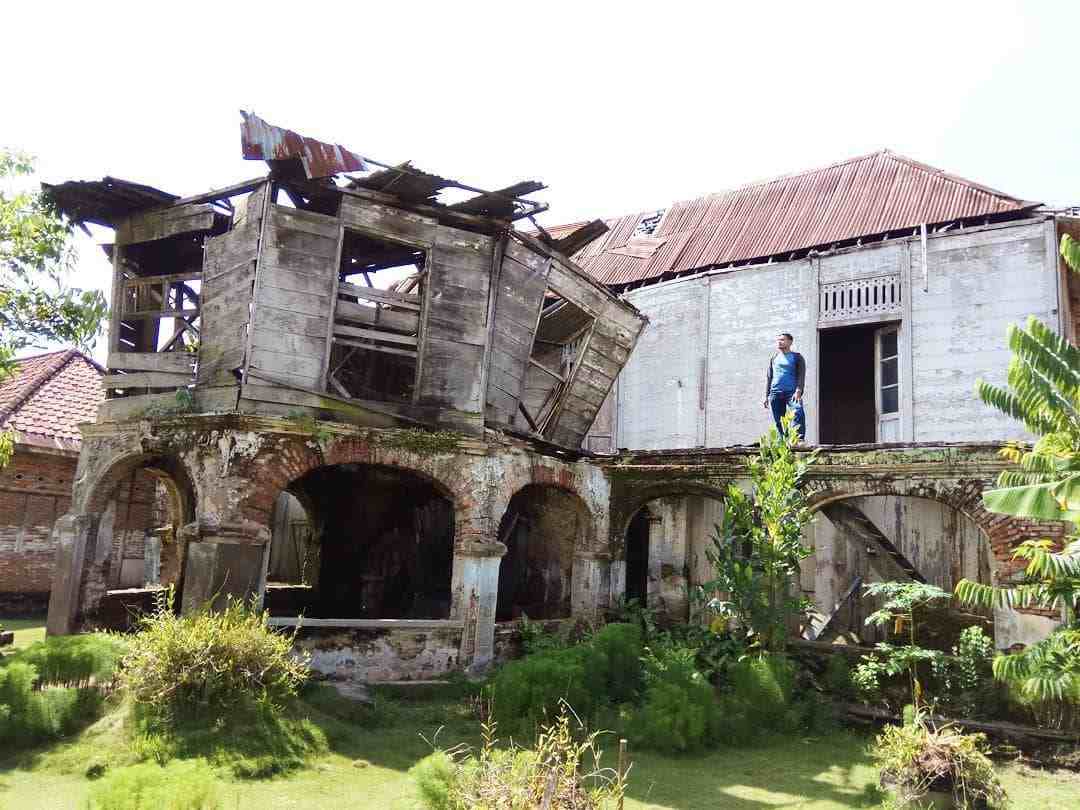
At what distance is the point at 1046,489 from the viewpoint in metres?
7.31

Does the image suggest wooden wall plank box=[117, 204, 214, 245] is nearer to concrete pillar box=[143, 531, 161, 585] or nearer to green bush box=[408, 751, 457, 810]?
concrete pillar box=[143, 531, 161, 585]

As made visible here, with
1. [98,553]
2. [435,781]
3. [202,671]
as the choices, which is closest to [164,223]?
[98,553]

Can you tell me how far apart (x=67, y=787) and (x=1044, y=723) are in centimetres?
963

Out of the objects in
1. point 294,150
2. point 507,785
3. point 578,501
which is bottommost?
point 507,785

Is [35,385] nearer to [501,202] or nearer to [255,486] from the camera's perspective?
[255,486]

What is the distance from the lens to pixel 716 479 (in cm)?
1244

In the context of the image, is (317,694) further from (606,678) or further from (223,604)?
(606,678)

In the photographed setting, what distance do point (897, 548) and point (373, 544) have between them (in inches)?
360

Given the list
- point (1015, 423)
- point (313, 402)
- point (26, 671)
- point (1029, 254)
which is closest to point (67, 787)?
point (26, 671)

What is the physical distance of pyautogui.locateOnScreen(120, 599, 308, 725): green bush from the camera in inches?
301

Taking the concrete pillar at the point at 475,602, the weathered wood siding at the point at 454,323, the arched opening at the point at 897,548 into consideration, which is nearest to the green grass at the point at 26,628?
the concrete pillar at the point at 475,602

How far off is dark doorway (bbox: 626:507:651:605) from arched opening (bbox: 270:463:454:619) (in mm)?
3455

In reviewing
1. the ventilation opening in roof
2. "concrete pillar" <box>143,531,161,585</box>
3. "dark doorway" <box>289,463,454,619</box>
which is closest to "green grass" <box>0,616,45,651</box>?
"concrete pillar" <box>143,531,161,585</box>

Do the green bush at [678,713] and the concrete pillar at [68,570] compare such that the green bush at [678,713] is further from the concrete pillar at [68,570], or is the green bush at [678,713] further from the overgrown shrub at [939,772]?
the concrete pillar at [68,570]
